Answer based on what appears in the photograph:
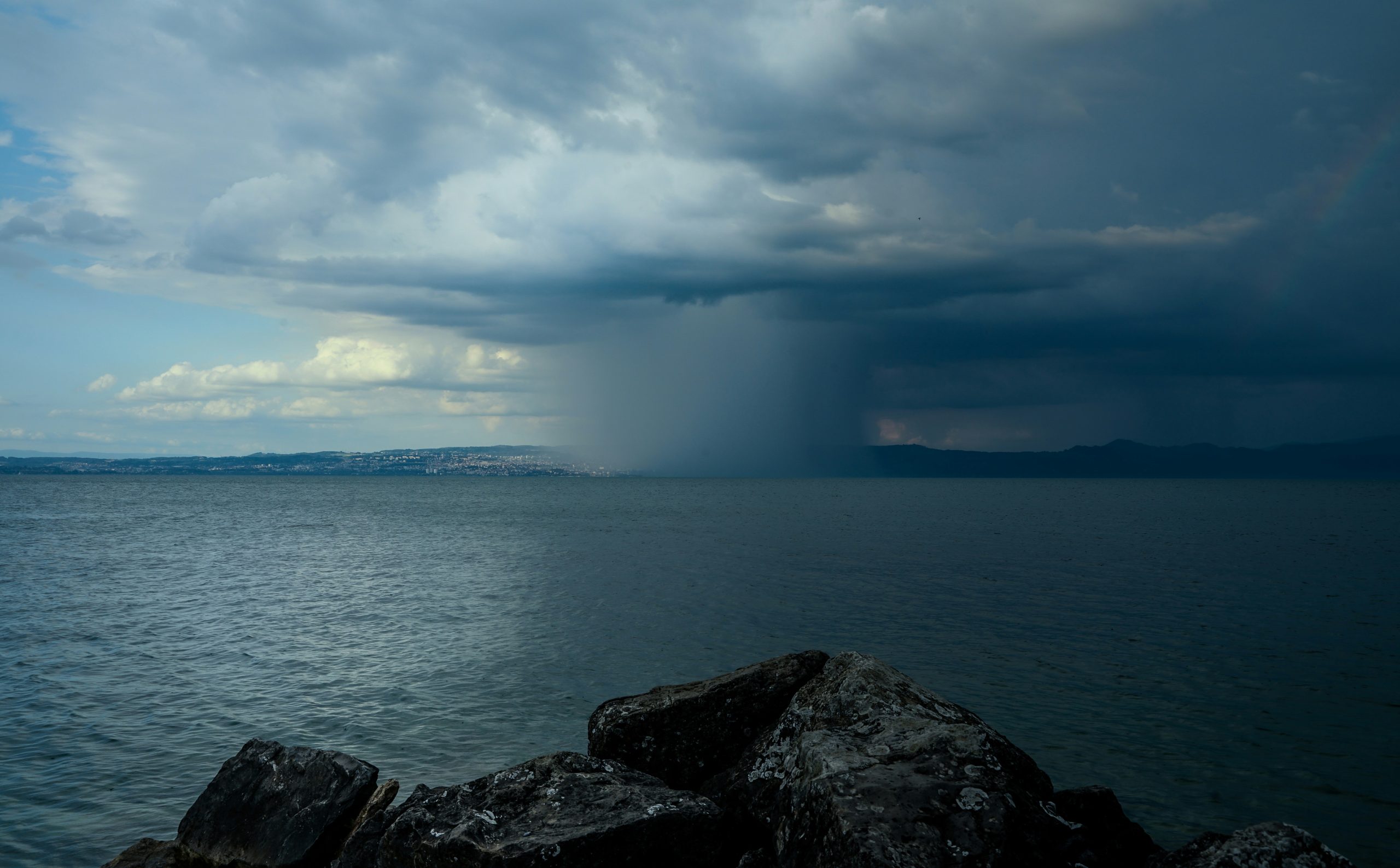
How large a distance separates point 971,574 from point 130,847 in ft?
146

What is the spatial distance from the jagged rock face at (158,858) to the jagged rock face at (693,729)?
18.2 ft

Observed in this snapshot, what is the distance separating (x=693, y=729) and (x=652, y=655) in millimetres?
15491

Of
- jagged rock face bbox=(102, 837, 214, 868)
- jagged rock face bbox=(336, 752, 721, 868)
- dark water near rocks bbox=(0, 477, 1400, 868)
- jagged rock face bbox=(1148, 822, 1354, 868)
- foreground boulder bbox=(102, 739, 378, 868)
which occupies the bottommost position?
dark water near rocks bbox=(0, 477, 1400, 868)

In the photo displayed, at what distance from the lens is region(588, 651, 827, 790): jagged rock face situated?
12.4 meters

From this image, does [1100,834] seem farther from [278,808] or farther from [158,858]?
[158,858]

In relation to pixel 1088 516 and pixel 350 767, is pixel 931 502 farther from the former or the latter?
pixel 350 767

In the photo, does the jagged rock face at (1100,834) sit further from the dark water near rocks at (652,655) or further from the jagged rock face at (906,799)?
the dark water near rocks at (652,655)

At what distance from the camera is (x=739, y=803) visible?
10.6m

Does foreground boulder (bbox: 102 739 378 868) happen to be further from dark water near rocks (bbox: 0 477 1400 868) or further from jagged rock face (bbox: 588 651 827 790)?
jagged rock face (bbox: 588 651 827 790)

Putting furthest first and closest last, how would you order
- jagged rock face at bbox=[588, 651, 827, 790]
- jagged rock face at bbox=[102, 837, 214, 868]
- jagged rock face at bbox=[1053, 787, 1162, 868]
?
jagged rock face at bbox=[588, 651, 827, 790] < jagged rock face at bbox=[102, 837, 214, 868] < jagged rock face at bbox=[1053, 787, 1162, 868]

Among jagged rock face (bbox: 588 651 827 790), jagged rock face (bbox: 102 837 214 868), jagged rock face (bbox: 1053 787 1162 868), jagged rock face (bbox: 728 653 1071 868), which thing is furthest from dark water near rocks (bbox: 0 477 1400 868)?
jagged rock face (bbox: 728 653 1071 868)

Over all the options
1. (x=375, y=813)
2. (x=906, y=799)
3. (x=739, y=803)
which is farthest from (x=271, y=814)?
(x=906, y=799)

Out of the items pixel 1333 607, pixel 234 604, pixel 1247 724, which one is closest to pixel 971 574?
pixel 1333 607

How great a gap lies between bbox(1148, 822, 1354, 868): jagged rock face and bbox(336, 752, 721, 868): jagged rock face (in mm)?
4951
